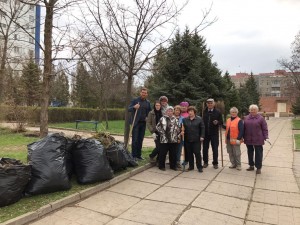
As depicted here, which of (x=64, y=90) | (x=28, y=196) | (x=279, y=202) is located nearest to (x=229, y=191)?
(x=279, y=202)

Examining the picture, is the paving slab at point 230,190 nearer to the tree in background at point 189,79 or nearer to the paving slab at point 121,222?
the paving slab at point 121,222

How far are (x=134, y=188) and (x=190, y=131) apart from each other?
2334mm

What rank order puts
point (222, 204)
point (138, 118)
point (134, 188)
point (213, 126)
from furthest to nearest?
point (138, 118) < point (213, 126) < point (134, 188) < point (222, 204)

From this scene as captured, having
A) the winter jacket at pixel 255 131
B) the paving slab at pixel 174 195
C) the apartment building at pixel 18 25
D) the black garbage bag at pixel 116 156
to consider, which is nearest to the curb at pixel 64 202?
the black garbage bag at pixel 116 156

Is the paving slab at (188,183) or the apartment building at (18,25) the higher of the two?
the apartment building at (18,25)

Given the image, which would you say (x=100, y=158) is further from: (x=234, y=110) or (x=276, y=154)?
(x=276, y=154)

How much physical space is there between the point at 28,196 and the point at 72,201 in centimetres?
66

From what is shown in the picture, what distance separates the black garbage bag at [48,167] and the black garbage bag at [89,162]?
1.08 feet

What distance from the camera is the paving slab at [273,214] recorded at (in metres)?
4.66

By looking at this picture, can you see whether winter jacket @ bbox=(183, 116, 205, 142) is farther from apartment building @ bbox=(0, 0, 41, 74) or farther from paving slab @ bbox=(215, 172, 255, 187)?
apartment building @ bbox=(0, 0, 41, 74)

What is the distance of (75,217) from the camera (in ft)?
14.6

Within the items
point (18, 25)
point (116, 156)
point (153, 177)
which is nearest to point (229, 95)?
point (153, 177)

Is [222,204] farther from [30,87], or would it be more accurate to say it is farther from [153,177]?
[30,87]

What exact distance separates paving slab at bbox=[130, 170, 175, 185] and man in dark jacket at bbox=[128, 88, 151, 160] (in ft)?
3.71
